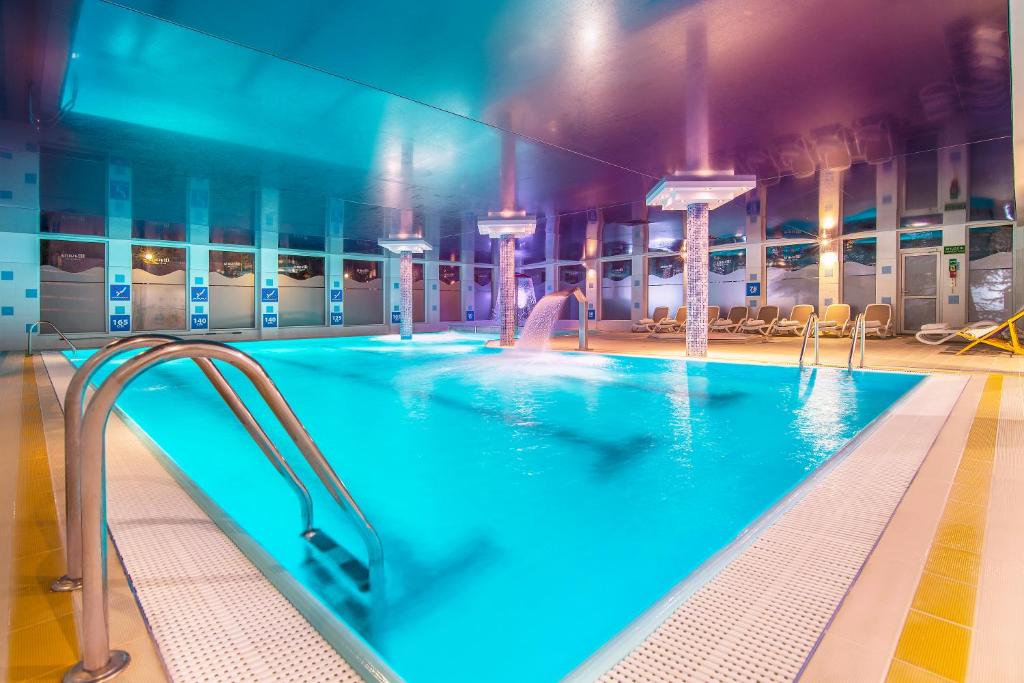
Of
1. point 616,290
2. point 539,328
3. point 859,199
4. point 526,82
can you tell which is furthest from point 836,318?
point 526,82

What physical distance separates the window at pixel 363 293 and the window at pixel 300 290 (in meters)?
1.23

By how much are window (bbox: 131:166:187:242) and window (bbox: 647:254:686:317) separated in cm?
1579

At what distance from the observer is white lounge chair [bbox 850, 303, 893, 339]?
514 inches

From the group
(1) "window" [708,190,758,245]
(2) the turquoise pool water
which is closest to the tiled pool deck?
(2) the turquoise pool water

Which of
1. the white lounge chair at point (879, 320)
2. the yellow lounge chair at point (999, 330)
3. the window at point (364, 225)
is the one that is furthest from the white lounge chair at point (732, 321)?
the window at point (364, 225)

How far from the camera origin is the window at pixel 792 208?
36.4 feet

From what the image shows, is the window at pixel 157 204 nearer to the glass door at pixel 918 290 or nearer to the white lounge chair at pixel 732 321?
the white lounge chair at pixel 732 321

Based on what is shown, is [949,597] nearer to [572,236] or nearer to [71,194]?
[71,194]

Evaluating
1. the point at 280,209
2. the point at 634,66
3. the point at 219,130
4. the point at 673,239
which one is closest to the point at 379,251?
the point at 280,209

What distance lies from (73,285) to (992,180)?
75.7ft

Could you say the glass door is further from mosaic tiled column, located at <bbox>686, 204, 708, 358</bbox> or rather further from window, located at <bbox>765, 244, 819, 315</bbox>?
mosaic tiled column, located at <bbox>686, 204, 708, 358</bbox>

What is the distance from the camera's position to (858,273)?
1596 cm

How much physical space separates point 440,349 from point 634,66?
29.7 ft

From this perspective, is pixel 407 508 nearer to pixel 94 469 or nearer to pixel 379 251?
pixel 94 469
